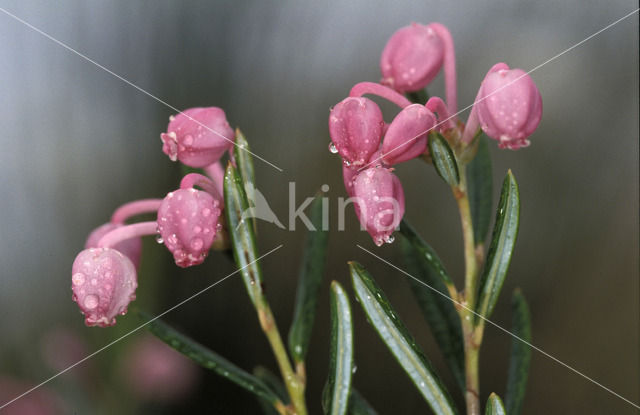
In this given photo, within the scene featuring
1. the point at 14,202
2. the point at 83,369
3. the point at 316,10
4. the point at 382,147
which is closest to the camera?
the point at 382,147

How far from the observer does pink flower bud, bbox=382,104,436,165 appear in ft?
1.73

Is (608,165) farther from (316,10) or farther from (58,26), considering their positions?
(58,26)

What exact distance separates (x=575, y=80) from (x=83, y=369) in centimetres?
93

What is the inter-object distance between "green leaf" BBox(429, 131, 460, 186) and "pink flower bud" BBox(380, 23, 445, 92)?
0.14m

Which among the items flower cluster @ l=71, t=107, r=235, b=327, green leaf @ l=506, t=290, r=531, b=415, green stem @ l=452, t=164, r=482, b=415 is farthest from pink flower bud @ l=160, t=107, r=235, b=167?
green leaf @ l=506, t=290, r=531, b=415

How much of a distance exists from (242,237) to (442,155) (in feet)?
0.61

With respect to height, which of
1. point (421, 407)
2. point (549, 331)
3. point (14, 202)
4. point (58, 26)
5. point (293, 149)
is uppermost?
point (58, 26)

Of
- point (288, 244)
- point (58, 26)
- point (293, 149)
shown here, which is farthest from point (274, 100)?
point (58, 26)

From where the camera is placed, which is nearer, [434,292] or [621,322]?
[434,292]

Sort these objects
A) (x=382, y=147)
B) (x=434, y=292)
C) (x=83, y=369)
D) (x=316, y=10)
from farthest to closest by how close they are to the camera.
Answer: (x=316, y=10)
(x=83, y=369)
(x=434, y=292)
(x=382, y=147)

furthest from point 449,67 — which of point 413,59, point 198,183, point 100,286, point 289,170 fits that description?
point 289,170

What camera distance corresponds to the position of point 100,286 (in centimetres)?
56

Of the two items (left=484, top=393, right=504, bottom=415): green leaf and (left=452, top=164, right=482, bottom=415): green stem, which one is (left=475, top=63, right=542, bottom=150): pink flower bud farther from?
(left=484, top=393, right=504, bottom=415): green leaf

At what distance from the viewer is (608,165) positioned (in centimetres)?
118
